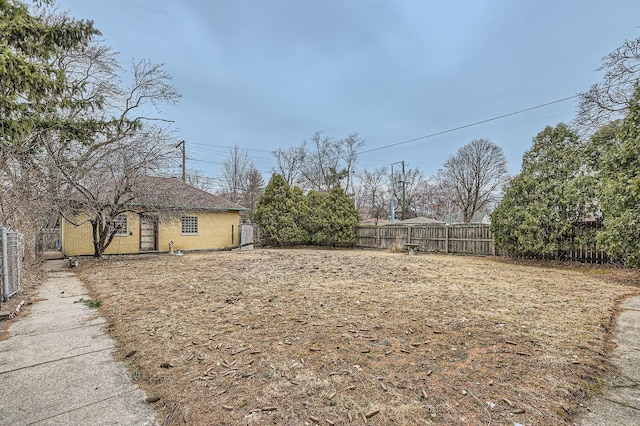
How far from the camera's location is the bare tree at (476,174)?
23.5 metres

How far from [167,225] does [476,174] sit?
23254mm

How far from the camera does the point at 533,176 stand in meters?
9.73

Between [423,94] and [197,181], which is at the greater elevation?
[423,94]

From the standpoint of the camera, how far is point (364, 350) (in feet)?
9.12

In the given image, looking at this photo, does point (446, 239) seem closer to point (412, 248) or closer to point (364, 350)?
point (412, 248)

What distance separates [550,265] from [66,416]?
11.8 m

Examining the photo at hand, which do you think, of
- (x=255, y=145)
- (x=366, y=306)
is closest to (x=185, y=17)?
(x=366, y=306)

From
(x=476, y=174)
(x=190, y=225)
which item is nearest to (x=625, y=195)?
(x=190, y=225)

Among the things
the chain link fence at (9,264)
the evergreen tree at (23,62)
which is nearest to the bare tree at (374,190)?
the evergreen tree at (23,62)

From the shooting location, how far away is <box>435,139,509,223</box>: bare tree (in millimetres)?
23531

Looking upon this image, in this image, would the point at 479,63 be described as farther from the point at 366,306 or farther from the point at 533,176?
the point at 366,306

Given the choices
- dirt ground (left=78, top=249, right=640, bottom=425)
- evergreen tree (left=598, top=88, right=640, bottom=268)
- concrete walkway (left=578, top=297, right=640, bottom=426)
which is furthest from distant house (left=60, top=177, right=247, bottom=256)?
evergreen tree (left=598, top=88, right=640, bottom=268)

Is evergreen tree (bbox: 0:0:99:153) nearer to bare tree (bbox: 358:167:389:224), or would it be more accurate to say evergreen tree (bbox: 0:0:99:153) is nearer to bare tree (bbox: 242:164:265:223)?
bare tree (bbox: 242:164:265:223)

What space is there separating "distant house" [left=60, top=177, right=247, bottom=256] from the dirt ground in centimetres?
571
